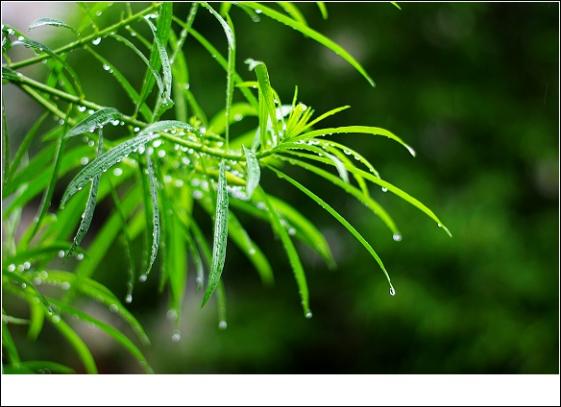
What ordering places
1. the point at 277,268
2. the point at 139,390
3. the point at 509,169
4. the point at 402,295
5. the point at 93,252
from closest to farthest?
the point at 139,390 < the point at 93,252 < the point at 402,295 < the point at 509,169 < the point at 277,268

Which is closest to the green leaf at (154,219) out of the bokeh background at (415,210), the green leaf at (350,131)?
the green leaf at (350,131)

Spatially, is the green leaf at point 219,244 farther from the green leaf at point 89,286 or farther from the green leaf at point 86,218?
the green leaf at point 89,286

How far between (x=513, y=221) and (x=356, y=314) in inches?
29.0

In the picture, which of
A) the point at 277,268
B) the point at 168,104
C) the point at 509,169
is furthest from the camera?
the point at 277,268

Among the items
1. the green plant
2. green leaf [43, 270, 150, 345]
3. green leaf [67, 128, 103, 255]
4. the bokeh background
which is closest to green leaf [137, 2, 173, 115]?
the green plant

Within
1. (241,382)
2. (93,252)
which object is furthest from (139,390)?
(93,252)

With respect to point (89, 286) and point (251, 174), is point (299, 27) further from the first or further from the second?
point (89, 286)

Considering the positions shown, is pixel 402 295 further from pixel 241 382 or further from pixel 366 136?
pixel 241 382

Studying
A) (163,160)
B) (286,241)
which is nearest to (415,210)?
(163,160)

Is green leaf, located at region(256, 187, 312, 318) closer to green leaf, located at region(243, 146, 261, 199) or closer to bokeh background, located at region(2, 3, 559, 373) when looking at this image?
green leaf, located at region(243, 146, 261, 199)

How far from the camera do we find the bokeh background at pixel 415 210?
2.71m

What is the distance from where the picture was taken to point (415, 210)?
2824mm

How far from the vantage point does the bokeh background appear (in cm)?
271

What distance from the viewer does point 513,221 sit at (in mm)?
2818
